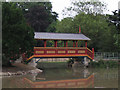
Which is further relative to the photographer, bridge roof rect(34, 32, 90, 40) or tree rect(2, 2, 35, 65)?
bridge roof rect(34, 32, 90, 40)

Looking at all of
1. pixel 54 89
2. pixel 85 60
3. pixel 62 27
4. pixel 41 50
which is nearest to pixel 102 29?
pixel 62 27

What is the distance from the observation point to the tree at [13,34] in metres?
20.7

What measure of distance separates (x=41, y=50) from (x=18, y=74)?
5554 mm

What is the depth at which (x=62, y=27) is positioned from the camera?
39.2 metres

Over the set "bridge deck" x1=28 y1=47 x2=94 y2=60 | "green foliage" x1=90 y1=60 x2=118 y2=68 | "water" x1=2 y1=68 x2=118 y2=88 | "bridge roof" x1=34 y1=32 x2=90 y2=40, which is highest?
"bridge roof" x1=34 y1=32 x2=90 y2=40

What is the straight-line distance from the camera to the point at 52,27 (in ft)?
179

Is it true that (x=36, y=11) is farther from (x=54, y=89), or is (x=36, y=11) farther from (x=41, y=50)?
(x=54, y=89)

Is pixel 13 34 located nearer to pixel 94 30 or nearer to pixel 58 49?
pixel 58 49

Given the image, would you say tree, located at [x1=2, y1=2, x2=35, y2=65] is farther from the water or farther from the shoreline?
the water

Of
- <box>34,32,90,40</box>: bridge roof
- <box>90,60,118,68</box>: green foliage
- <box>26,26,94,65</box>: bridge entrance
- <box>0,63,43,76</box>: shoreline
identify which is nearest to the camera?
<box>0,63,43,76</box>: shoreline

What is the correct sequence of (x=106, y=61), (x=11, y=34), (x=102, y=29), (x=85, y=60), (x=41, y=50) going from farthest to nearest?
(x=102, y=29) → (x=106, y=61) → (x=85, y=60) → (x=41, y=50) → (x=11, y=34)

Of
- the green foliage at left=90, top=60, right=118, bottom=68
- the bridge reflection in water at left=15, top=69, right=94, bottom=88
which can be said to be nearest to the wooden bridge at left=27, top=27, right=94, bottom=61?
the green foliage at left=90, top=60, right=118, bottom=68

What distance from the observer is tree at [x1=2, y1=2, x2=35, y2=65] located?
20.7m

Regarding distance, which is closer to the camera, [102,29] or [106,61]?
[106,61]
